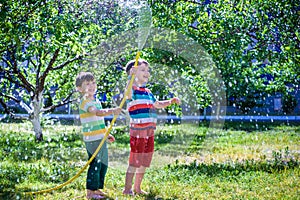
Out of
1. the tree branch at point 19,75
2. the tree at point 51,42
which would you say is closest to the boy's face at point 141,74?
the tree at point 51,42

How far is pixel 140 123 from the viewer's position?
179 inches

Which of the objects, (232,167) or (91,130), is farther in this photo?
(232,167)

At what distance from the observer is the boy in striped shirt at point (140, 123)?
454cm

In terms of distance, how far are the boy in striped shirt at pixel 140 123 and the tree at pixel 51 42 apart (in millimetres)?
1926

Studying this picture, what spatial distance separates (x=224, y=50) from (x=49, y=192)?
3667mm

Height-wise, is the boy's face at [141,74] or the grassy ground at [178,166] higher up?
the boy's face at [141,74]

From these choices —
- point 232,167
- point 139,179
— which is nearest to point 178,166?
point 232,167

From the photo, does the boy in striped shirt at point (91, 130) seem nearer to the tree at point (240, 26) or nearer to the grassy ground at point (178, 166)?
the grassy ground at point (178, 166)

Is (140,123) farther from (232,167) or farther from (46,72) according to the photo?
(46,72)

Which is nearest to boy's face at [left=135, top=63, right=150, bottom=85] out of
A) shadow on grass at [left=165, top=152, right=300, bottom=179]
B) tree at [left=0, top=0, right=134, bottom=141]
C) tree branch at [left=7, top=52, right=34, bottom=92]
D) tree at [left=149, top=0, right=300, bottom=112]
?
shadow on grass at [left=165, top=152, right=300, bottom=179]

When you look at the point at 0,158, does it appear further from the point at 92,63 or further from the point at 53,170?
the point at 92,63

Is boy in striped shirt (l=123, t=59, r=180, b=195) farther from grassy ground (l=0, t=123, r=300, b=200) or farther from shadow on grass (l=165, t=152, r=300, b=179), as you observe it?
shadow on grass (l=165, t=152, r=300, b=179)

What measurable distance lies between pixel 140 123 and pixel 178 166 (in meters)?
1.80

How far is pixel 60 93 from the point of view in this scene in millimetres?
8938
